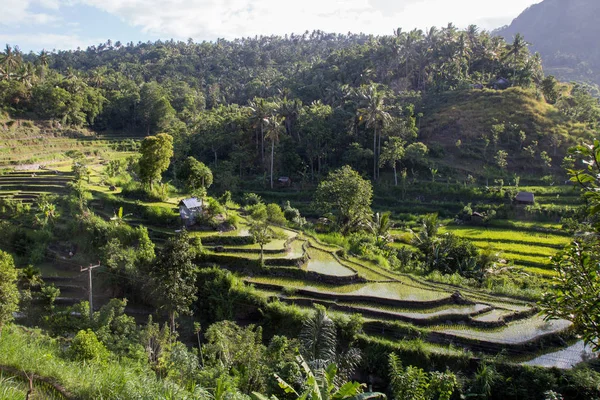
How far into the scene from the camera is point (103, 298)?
2161 cm

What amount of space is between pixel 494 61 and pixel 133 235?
56376 mm


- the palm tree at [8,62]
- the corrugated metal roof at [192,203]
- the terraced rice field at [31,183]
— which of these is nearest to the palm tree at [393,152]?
the corrugated metal roof at [192,203]

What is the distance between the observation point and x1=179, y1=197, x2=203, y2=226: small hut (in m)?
24.9

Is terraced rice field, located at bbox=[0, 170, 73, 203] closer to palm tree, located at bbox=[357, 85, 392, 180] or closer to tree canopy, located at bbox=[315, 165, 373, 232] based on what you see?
tree canopy, located at bbox=[315, 165, 373, 232]

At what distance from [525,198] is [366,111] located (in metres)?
16.1

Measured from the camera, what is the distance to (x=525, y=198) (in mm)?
35531

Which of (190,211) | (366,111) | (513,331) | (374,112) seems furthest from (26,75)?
(513,331)

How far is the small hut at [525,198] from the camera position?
35.4 meters

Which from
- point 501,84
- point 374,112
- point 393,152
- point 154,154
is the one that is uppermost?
point 501,84

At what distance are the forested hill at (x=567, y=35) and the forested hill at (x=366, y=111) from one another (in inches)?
3768

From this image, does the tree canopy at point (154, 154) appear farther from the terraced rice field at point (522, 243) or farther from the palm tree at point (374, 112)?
the terraced rice field at point (522, 243)

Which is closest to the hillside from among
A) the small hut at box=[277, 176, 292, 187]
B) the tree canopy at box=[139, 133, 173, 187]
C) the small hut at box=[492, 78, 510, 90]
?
the small hut at box=[492, 78, 510, 90]

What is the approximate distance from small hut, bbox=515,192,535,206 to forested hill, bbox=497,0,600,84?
119 metres

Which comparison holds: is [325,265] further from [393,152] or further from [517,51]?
[517,51]
